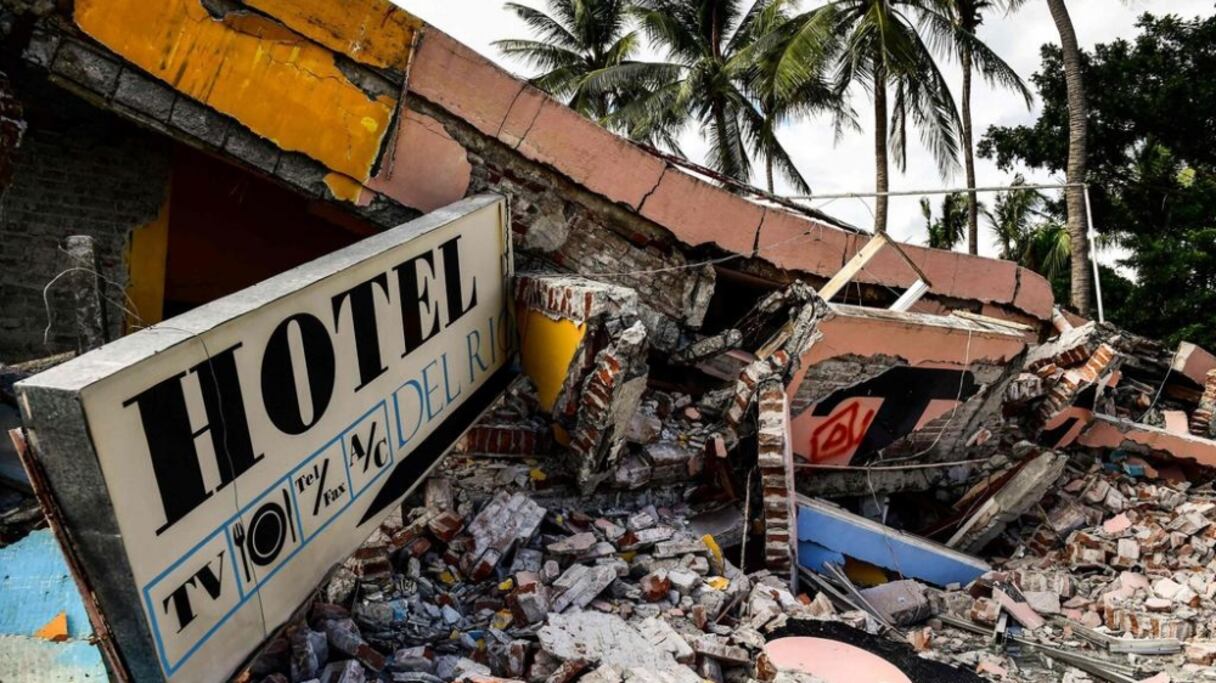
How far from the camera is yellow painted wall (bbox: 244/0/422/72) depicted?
17.5ft

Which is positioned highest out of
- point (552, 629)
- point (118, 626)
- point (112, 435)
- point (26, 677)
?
point (112, 435)

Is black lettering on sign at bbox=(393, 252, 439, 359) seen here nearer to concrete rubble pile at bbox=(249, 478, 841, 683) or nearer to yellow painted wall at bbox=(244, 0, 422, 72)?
concrete rubble pile at bbox=(249, 478, 841, 683)

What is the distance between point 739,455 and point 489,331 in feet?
6.76

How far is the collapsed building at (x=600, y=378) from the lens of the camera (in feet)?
13.9

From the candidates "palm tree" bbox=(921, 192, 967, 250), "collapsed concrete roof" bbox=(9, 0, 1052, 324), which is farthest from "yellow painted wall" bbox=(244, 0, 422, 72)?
"palm tree" bbox=(921, 192, 967, 250)

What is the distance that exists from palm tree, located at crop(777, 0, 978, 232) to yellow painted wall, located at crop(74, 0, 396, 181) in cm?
1022

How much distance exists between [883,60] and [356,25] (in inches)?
443

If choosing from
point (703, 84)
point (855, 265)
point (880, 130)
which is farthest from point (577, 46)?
point (855, 265)

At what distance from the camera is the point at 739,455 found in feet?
19.5

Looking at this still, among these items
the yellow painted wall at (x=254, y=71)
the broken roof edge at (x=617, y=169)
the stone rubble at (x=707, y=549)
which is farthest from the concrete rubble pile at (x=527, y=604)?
the yellow painted wall at (x=254, y=71)

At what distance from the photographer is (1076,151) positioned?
493 inches

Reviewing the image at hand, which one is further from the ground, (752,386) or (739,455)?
(752,386)

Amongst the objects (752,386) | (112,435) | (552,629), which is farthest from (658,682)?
(752,386)

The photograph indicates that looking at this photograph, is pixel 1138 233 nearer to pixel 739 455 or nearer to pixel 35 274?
pixel 739 455
